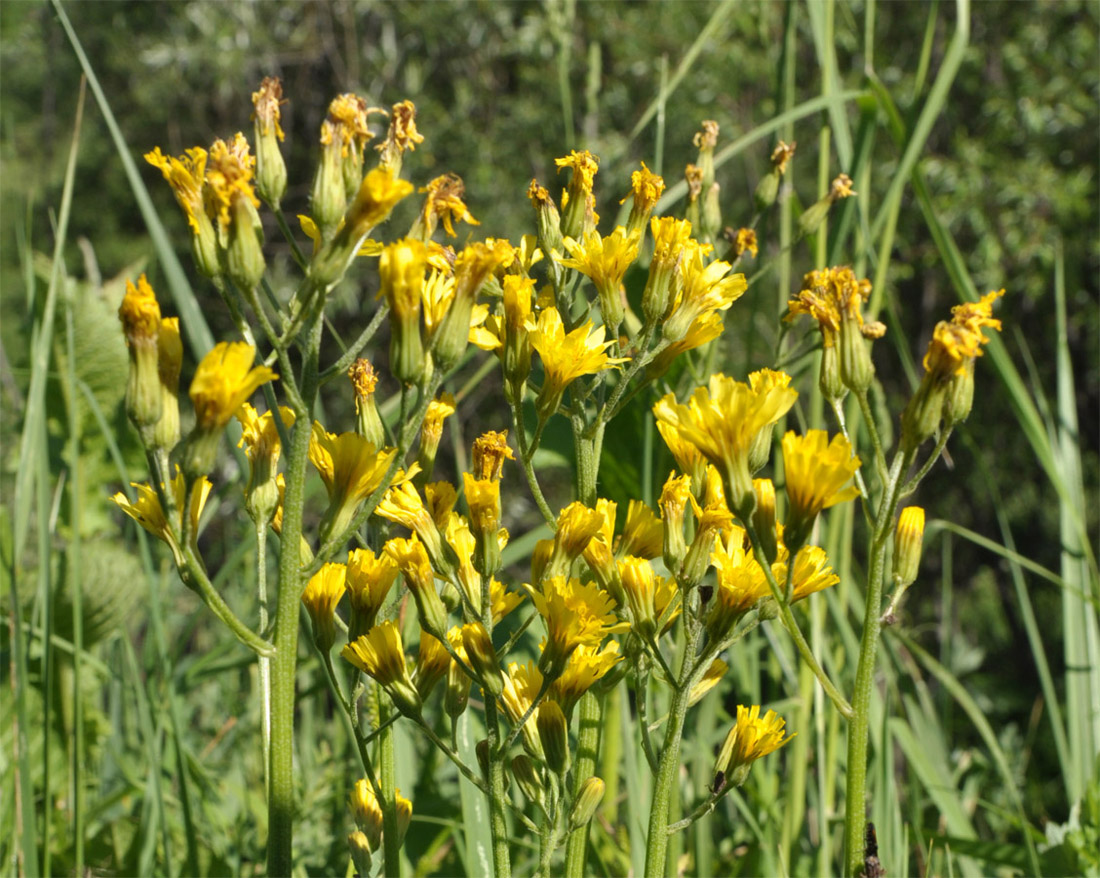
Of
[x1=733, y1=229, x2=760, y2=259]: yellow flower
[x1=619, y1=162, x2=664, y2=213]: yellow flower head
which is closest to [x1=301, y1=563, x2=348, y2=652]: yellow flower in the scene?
[x1=619, y1=162, x2=664, y2=213]: yellow flower head

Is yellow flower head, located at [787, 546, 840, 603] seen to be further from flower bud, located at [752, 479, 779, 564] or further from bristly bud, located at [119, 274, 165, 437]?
bristly bud, located at [119, 274, 165, 437]

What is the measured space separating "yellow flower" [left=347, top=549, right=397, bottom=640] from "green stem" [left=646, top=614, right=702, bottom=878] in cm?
29

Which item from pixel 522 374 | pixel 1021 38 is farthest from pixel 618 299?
pixel 1021 38

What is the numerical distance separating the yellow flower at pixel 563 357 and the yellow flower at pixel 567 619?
0.62 ft

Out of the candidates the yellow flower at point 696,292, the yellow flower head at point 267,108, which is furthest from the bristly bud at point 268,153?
the yellow flower at point 696,292

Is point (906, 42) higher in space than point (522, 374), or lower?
higher

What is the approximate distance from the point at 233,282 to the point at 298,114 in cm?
1185

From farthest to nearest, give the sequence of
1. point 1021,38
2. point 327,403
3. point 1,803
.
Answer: point 327,403 < point 1021,38 < point 1,803

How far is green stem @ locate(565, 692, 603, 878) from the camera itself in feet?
3.22

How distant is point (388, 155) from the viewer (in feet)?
3.40

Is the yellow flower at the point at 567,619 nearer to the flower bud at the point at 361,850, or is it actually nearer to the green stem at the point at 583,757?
the green stem at the point at 583,757

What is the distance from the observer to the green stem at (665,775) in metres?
0.92

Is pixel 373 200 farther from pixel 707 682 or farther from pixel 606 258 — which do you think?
pixel 707 682

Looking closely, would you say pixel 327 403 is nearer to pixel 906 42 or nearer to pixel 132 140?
pixel 132 140
